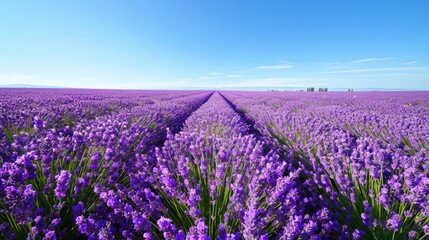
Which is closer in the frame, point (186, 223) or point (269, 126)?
point (186, 223)

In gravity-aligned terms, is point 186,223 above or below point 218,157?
below

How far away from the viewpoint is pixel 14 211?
31.8 inches

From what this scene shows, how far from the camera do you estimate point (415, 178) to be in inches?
50.5

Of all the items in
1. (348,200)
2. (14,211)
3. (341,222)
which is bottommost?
(341,222)

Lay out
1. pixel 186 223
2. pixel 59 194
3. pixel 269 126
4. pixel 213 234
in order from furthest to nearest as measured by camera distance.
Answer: pixel 269 126
pixel 186 223
pixel 213 234
pixel 59 194

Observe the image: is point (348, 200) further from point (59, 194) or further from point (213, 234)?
point (59, 194)

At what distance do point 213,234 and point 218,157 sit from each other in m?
0.62

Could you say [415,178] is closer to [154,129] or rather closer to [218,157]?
[218,157]

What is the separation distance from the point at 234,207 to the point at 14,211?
95 cm

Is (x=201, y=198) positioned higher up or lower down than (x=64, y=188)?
lower down

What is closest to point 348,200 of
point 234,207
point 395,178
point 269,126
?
point 395,178

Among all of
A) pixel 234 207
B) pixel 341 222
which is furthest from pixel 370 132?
pixel 234 207

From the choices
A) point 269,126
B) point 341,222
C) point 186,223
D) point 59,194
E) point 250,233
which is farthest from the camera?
point 269,126

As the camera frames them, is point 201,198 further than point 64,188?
Yes
